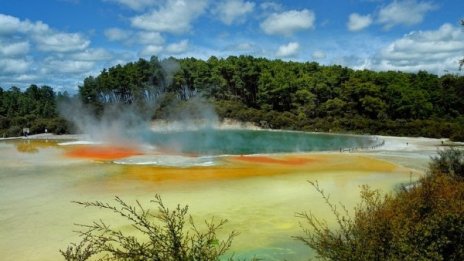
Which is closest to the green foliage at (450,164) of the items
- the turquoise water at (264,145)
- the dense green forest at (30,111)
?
the turquoise water at (264,145)

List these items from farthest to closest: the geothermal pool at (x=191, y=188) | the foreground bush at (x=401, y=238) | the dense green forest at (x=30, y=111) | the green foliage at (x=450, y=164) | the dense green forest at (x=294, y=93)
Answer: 1. the dense green forest at (x=30, y=111)
2. the dense green forest at (x=294, y=93)
3. the green foliage at (x=450, y=164)
4. the geothermal pool at (x=191, y=188)
5. the foreground bush at (x=401, y=238)

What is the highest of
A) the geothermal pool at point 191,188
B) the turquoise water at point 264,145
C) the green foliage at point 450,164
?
the green foliage at point 450,164

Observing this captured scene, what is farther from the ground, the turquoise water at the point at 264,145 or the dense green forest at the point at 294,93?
the dense green forest at the point at 294,93

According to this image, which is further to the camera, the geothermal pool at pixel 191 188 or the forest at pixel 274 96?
the forest at pixel 274 96

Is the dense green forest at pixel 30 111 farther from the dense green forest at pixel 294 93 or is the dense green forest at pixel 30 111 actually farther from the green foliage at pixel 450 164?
the green foliage at pixel 450 164

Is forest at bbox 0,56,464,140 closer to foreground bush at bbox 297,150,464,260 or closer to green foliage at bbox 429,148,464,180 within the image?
green foliage at bbox 429,148,464,180

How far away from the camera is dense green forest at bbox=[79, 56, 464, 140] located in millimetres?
71562

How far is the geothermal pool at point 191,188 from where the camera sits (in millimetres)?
15219

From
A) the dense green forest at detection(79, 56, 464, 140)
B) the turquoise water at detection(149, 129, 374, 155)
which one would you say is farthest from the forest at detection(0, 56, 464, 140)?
the turquoise water at detection(149, 129, 374, 155)

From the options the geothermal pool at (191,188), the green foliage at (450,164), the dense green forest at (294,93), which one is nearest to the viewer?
the geothermal pool at (191,188)

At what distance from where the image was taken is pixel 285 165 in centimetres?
3409

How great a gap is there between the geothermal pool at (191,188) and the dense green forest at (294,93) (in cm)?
3134

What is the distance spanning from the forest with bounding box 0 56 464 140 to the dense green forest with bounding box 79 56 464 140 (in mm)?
162

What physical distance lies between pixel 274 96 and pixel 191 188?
2465 inches
